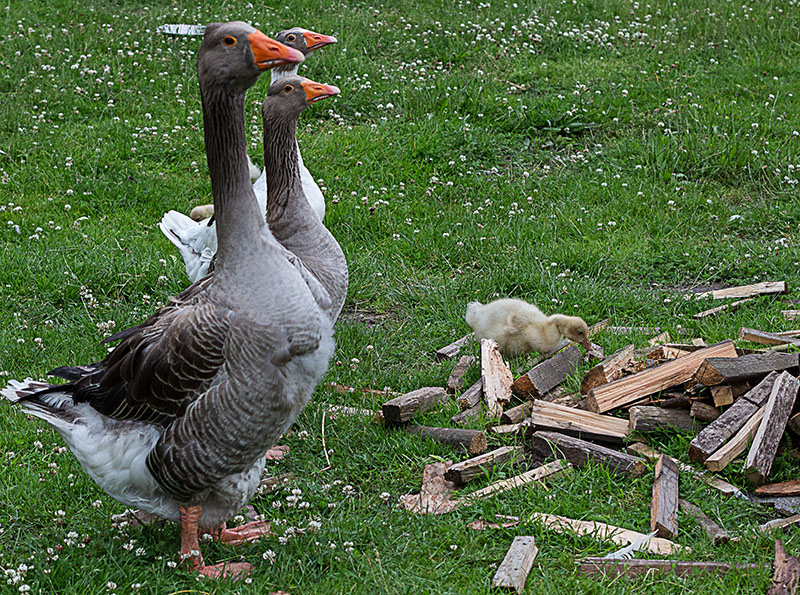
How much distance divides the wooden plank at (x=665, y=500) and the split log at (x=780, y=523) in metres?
0.46

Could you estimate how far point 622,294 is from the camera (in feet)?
25.2

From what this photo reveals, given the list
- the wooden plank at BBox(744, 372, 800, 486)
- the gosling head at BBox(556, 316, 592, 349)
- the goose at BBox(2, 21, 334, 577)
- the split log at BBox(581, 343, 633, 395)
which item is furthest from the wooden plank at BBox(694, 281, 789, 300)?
the goose at BBox(2, 21, 334, 577)

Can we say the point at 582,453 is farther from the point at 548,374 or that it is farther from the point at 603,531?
the point at 548,374

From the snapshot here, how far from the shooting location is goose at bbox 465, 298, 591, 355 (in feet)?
21.3

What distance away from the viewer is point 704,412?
554cm

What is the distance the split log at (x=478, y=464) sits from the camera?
5.32 metres

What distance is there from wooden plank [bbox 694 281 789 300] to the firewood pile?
114 cm

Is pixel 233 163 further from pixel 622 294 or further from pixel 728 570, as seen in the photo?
pixel 622 294

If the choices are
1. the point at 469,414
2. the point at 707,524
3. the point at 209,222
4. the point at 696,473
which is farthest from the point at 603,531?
the point at 209,222

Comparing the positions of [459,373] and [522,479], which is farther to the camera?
[459,373]

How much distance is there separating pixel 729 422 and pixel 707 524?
76 cm

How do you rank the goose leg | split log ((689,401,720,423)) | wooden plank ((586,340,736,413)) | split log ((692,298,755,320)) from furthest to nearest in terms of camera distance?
split log ((692,298,755,320)) → wooden plank ((586,340,736,413)) → split log ((689,401,720,423)) → the goose leg

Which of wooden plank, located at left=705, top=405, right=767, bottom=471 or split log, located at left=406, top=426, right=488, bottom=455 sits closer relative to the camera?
wooden plank, located at left=705, top=405, right=767, bottom=471

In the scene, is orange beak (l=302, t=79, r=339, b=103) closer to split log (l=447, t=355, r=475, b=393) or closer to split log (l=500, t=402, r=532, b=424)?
split log (l=447, t=355, r=475, b=393)
